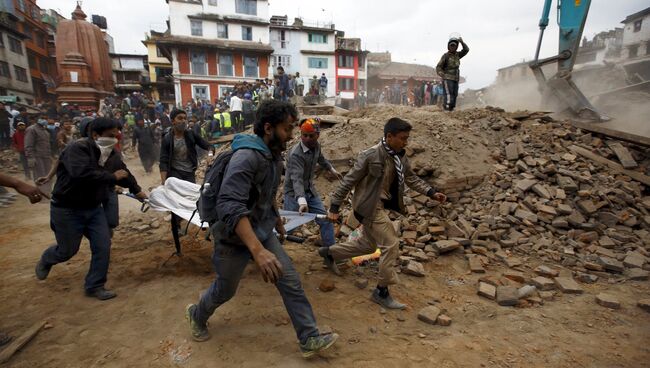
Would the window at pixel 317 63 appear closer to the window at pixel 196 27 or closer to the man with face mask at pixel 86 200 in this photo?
the window at pixel 196 27

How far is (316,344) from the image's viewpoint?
2.48 meters

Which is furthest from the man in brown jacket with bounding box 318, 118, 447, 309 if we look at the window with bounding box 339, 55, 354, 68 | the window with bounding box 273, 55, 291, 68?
the window with bounding box 339, 55, 354, 68

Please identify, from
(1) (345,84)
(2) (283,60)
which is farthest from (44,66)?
(1) (345,84)

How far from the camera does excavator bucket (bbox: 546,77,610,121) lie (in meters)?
7.89

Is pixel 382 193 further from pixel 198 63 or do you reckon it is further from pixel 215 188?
pixel 198 63

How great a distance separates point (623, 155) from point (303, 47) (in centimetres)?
2891

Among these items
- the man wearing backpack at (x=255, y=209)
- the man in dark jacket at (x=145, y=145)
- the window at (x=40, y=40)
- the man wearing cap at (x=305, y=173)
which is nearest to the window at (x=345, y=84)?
the man in dark jacket at (x=145, y=145)

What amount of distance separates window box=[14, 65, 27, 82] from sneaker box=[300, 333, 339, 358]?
34.2 m

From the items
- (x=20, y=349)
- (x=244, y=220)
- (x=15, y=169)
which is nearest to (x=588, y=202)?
(x=244, y=220)

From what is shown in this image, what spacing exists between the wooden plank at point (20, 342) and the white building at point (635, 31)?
100.0 feet

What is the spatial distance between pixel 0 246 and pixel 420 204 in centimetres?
677

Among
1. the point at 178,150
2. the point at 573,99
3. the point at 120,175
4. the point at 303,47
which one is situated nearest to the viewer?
the point at 120,175

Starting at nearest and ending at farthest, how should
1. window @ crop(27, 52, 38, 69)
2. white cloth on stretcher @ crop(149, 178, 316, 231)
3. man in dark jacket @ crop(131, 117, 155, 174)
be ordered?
white cloth on stretcher @ crop(149, 178, 316, 231)
man in dark jacket @ crop(131, 117, 155, 174)
window @ crop(27, 52, 38, 69)

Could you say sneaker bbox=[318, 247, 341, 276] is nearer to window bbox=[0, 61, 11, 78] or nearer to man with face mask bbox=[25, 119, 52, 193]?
man with face mask bbox=[25, 119, 52, 193]
